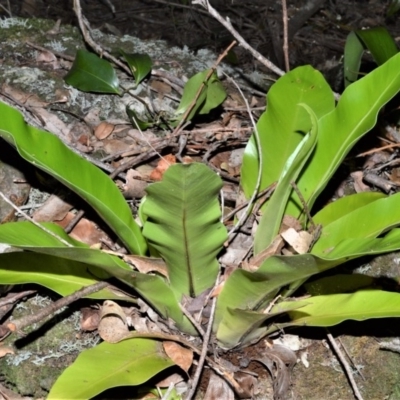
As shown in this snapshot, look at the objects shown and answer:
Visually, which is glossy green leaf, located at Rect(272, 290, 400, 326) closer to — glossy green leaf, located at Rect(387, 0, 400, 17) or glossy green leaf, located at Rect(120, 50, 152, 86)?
glossy green leaf, located at Rect(120, 50, 152, 86)

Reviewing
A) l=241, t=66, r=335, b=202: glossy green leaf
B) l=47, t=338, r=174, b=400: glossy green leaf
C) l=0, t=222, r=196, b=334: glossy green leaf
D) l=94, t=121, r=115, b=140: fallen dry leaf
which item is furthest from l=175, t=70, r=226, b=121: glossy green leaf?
l=47, t=338, r=174, b=400: glossy green leaf

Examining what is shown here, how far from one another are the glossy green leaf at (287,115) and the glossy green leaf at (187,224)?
247 millimetres

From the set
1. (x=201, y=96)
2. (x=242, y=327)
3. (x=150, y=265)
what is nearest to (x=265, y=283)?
(x=242, y=327)

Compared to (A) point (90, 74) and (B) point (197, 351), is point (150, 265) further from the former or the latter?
(A) point (90, 74)

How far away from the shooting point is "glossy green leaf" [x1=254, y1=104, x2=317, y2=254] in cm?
94

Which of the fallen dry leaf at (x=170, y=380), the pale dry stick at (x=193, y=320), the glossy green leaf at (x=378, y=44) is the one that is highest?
the glossy green leaf at (x=378, y=44)

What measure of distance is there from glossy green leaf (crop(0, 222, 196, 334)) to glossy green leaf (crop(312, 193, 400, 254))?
293mm

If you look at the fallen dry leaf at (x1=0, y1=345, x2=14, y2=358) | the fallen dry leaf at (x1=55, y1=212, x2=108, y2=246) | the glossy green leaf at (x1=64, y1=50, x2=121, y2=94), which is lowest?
the fallen dry leaf at (x1=0, y1=345, x2=14, y2=358)

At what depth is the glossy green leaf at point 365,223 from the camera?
38.7 inches

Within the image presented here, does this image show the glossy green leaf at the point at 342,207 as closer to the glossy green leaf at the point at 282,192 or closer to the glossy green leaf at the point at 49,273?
the glossy green leaf at the point at 282,192

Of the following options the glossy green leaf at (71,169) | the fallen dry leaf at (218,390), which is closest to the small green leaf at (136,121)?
the glossy green leaf at (71,169)

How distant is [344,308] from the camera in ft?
3.38

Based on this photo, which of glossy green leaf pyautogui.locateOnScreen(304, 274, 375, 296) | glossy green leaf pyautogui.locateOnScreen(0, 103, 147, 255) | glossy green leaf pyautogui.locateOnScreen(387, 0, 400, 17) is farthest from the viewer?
glossy green leaf pyautogui.locateOnScreen(387, 0, 400, 17)

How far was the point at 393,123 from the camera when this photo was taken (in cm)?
162
